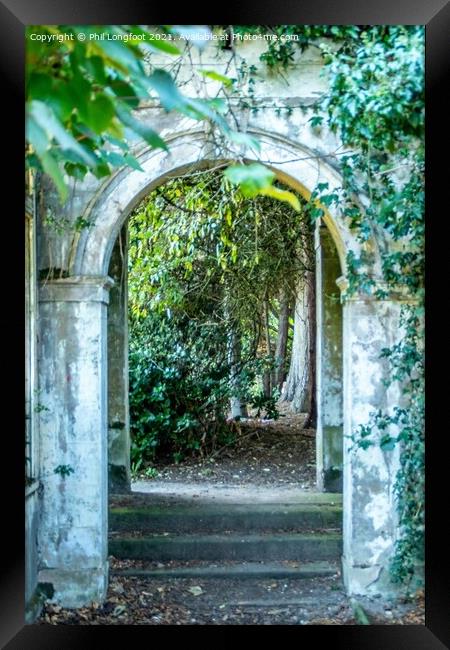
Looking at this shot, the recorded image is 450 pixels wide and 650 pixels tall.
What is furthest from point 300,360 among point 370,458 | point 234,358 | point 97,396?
point 97,396

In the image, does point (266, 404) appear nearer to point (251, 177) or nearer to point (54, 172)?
point (251, 177)

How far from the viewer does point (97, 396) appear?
3.98 m

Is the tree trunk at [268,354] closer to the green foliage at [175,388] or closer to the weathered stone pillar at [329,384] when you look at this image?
the green foliage at [175,388]

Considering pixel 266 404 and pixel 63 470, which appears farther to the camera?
pixel 266 404

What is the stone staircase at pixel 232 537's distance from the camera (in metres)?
4.52

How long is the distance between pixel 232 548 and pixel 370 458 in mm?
1310

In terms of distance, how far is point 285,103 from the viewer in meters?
3.99

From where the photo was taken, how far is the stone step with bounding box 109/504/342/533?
4.93 metres

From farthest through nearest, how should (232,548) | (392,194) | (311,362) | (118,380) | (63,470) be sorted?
(311,362) → (118,380) → (232,548) → (63,470) → (392,194)

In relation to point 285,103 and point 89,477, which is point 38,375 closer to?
point 89,477

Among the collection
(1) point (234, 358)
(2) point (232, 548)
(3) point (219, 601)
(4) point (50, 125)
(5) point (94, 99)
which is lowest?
(3) point (219, 601)
